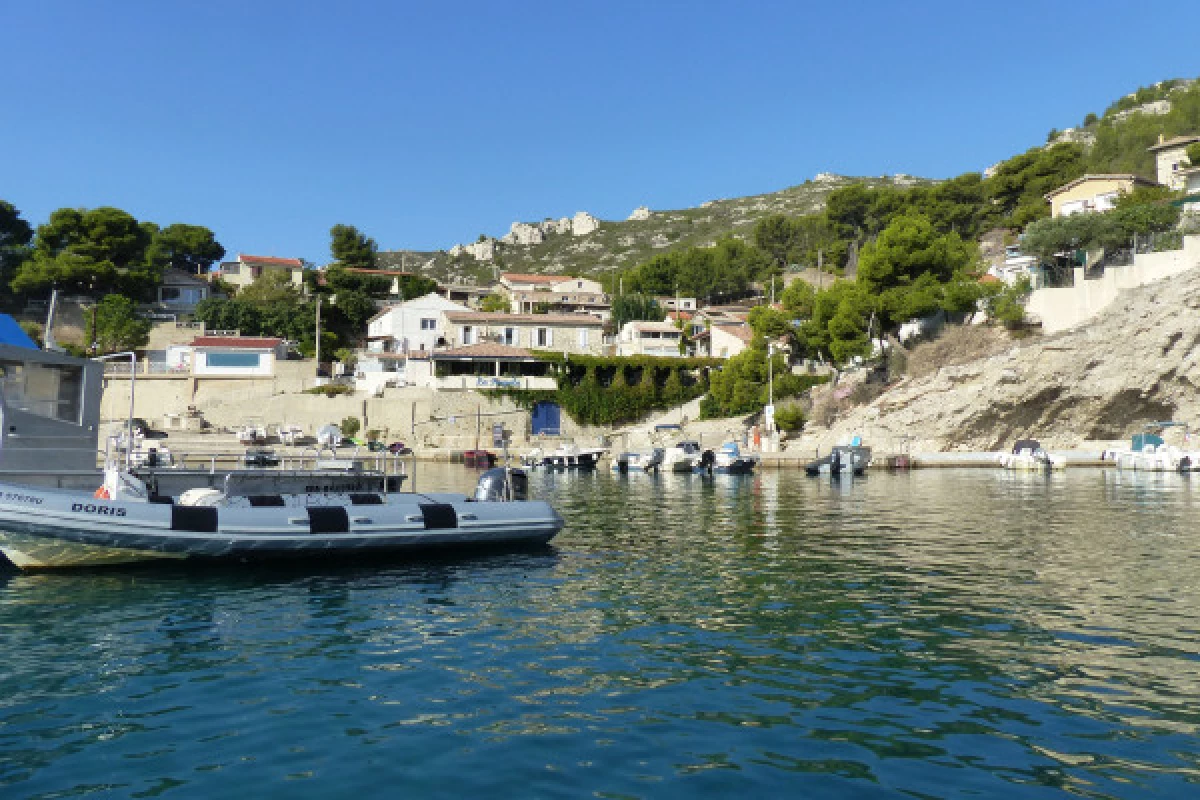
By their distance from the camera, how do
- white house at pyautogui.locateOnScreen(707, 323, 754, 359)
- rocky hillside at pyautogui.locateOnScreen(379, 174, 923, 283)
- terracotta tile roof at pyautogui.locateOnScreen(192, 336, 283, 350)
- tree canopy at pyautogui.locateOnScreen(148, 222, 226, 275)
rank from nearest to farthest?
terracotta tile roof at pyautogui.locateOnScreen(192, 336, 283, 350) < white house at pyautogui.locateOnScreen(707, 323, 754, 359) < tree canopy at pyautogui.locateOnScreen(148, 222, 226, 275) < rocky hillside at pyautogui.locateOnScreen(379, 174, 923, 283)

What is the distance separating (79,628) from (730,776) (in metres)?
8.87

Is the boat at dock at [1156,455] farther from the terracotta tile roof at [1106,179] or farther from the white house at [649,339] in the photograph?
the white house at [649,339]

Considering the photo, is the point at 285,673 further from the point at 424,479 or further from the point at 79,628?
the point at 424,479

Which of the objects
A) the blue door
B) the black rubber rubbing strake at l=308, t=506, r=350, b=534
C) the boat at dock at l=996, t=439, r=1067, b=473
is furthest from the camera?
the blue door

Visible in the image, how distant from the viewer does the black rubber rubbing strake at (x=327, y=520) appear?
14.5m

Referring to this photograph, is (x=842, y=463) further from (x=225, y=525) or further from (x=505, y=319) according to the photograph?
(x=225, y=525)

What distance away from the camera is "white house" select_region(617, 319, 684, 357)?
70625 mm

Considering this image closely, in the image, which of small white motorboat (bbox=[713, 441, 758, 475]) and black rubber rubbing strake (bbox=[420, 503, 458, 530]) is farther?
small white motorboat (bbox=[713, 441, 758, 475])

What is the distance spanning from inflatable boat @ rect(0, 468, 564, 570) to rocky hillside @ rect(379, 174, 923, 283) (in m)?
114

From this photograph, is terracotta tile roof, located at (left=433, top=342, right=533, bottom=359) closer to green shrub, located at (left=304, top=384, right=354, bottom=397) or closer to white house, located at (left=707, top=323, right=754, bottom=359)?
green shrub, located at (left=304, top=384, right=354, bottom=397)

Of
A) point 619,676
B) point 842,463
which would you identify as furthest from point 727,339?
point 619,676

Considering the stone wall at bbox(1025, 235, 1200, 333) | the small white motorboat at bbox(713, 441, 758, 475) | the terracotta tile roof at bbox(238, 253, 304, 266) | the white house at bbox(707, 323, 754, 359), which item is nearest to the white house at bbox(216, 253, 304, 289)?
the terracotta tile roof at bbox(238, 253, 304, 266)

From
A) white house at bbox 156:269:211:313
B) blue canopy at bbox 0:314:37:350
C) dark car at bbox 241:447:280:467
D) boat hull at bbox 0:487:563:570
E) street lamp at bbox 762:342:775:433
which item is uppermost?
white house at bbox 156:269:211:313

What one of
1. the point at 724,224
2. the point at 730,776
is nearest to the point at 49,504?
the point at 730,776
